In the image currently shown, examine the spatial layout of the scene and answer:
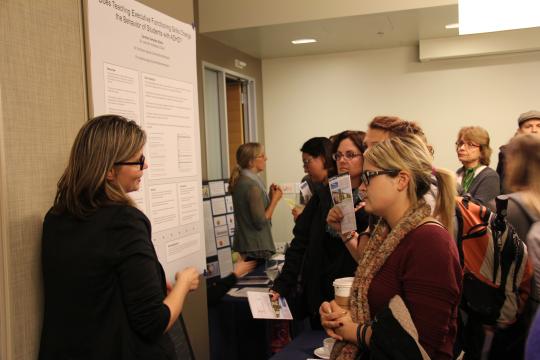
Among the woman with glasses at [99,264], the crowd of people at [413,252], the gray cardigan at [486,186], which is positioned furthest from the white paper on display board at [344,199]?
the gray cardigan at [486,186]

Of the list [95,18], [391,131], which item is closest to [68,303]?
[95,18]

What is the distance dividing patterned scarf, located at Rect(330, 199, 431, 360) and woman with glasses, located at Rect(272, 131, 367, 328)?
0.83m

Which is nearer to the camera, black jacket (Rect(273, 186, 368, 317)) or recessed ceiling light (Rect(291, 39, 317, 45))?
black jacket (Rect(273, 186, 368, 317))

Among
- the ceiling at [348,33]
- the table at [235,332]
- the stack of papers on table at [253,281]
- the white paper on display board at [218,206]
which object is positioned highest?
the ceiling at [348,33]

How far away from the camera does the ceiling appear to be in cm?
477

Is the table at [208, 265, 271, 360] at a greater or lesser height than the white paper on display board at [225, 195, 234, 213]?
lesser

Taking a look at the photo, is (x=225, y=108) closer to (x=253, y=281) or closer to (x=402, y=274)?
(x=253, y=281)

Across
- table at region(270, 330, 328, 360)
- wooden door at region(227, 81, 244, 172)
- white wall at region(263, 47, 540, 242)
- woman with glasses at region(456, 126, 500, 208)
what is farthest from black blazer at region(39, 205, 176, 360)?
white wall at region(263, 47, 540, 242)

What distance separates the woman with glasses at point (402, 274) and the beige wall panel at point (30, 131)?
91 cm

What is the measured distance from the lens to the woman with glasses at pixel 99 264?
1.42m

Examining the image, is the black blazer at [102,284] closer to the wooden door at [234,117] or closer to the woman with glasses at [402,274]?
the woman with glasses at [402,274]

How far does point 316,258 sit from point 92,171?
1.45 meters

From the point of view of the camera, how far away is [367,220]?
2562 mm

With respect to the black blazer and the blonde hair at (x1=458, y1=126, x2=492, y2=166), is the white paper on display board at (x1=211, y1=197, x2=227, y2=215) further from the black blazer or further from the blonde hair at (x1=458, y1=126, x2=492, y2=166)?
the black blazer
